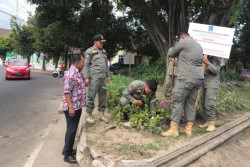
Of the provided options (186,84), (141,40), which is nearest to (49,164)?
(186,84)

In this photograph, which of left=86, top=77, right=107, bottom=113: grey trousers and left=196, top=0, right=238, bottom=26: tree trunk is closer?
left=86, top=77, right=107, bottom=113: grey trousers

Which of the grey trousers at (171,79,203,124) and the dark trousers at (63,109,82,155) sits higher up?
the grey trousers at (171,79,203,124)

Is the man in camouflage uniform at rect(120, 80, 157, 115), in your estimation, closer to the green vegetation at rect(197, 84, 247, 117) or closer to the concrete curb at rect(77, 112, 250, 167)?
the concrete curb at rect(77, 112, 250, 167)

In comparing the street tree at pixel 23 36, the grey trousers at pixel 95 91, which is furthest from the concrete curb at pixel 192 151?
the street tree at pixel 23 36

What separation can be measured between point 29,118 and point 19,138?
148 centimetres

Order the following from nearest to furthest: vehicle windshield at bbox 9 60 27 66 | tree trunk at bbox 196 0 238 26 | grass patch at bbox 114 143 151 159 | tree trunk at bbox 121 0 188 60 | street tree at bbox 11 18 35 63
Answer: grass patch at bbox 114 143 151 159
tree trunk at bbox 196 0 238 26
tree trunk at bbox 121 0 188 60
vehicle windshield at bbox 9 60 27 66
street tree at bbox 11 18 35 63

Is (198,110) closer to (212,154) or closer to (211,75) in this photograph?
(211,75)

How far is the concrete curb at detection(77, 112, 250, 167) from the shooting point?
2.79m

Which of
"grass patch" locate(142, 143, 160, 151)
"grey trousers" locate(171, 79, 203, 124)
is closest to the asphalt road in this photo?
"grass patch" locate(142, 143, 160, 151)

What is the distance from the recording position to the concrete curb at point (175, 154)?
279cm

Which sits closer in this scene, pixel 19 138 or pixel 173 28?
pixel 19 138

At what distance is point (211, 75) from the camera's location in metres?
4.45

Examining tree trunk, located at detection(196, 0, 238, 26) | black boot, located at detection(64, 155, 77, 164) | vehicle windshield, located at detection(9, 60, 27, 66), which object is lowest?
black boot, located at detection(64, 155, 77, 164)

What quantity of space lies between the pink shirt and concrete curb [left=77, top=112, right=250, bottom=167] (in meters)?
0.67
